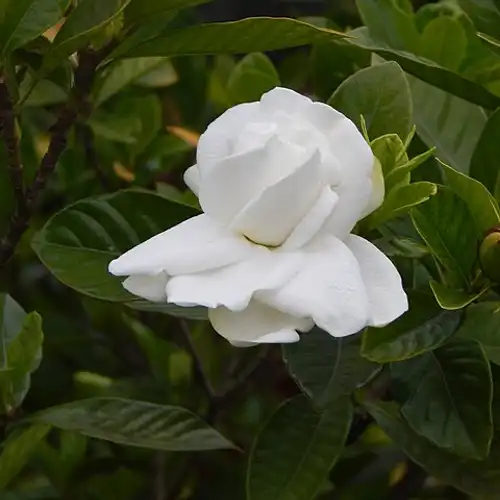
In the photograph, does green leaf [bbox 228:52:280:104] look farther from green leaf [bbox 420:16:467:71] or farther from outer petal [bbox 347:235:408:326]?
outer petal [bbox 347:235:408:326]

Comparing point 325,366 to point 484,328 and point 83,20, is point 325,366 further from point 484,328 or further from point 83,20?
point 83,20

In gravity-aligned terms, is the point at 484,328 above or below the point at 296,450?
above

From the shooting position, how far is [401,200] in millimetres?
626

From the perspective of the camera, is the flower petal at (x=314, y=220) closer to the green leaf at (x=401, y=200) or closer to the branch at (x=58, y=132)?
the green leaf at (x=401, y=200)

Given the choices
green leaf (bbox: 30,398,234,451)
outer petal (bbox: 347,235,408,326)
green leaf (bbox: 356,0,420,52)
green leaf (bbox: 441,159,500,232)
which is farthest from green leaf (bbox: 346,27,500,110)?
green leaf (bbox: 30,398,234,451)

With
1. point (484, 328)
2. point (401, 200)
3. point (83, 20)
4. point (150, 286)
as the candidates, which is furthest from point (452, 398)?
point (83, 20)

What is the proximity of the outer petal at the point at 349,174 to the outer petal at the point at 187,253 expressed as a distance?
6 cm

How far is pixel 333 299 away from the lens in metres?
0.52

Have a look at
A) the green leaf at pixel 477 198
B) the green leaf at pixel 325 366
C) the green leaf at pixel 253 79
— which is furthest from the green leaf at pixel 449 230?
the green leaf at pixel 253 79

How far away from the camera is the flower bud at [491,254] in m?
0.65

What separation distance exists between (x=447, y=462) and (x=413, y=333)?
0.68 feet

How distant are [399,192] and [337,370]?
186 millimetres

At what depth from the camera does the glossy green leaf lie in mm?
810

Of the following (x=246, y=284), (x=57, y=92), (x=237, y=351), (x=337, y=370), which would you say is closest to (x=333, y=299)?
(x=246, y=284)
